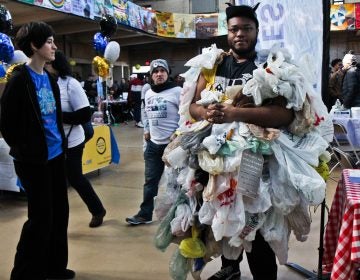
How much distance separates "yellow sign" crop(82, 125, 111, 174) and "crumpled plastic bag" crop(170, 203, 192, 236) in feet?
10.3

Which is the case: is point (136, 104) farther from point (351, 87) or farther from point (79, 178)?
point (79, 178)

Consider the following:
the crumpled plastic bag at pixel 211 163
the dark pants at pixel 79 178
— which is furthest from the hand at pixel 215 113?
the dark pants at pixel 79 178

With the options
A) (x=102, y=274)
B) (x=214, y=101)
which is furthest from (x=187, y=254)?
(x=102, y=274)

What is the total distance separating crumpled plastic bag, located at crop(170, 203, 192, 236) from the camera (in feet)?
5.97

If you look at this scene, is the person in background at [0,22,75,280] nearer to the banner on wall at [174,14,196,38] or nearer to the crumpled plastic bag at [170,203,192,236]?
the crumpled plastic bag at [170,203,192,236]

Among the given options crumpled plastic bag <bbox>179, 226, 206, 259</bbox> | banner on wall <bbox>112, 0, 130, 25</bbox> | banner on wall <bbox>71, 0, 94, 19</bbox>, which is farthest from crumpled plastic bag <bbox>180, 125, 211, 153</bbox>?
banner on wall <bbox>112, 0, 130, 25</bbox>

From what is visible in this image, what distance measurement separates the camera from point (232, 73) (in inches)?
72.0

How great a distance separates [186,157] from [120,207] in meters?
2.22

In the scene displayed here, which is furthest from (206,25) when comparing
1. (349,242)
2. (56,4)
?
(349,242)

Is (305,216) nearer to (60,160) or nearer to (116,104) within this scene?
(60,160)

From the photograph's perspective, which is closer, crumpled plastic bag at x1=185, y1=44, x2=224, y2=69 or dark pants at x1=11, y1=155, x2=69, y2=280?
crumpled plastic bag at x1=185, y1=44, x2=224, y2=69

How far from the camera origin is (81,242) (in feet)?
9.82

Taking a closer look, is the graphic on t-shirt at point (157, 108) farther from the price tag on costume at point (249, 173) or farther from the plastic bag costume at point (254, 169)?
the price tag on costume at point (249, 173)

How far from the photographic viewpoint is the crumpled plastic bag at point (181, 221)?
182cm
